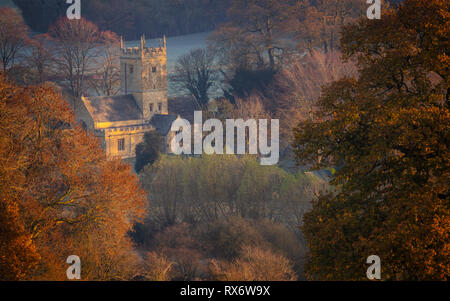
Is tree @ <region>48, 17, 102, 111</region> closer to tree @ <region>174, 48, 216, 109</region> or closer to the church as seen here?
the church

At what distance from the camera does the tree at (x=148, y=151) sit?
179 feet

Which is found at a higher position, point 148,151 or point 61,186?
point 61,186

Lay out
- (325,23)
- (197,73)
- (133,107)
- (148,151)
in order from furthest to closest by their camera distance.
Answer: (197,73) < (133,107) < (325,23) < (148,151)

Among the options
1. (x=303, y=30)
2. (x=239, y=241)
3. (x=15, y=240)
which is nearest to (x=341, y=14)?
(x=303, y=30)

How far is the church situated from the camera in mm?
66125

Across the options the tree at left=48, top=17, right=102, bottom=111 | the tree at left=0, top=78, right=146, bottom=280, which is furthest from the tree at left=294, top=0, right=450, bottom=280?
the tree at left=48, top=17, right=102, bottom=111

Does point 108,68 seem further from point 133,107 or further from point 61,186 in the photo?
point 61,186

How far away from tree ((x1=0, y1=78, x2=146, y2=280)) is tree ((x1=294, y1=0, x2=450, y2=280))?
8.72 metres

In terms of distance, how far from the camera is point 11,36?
212 feet

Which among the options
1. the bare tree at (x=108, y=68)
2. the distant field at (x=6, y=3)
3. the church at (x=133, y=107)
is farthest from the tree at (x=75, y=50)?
the distant field at (x=6, y=3)

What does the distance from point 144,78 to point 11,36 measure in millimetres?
16160

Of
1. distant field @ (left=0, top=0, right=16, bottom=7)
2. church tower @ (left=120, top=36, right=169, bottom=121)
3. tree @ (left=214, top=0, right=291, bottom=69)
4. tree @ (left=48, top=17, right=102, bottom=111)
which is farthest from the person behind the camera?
church tower @ (left=120, top=36, right=169, bottom=121)

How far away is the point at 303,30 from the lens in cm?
Answer: 6581

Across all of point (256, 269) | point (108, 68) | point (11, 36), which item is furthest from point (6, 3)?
point (256, 269)
